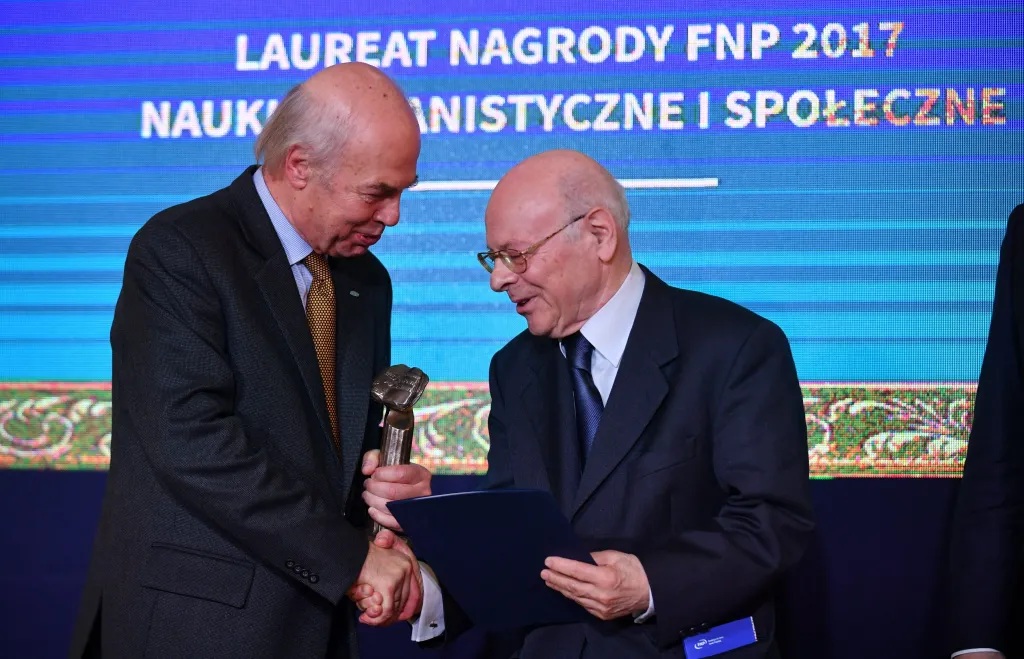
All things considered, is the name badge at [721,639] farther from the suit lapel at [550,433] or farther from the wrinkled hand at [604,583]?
the suit lapel at [550,433]

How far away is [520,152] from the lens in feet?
11.2

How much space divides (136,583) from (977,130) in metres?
2.74

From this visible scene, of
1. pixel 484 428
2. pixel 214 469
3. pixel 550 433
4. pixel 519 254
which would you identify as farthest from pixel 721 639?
pixel 484 428

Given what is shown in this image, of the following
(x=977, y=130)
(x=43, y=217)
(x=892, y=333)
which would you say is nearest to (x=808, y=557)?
(x=892, y=333)

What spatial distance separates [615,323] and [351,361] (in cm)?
55

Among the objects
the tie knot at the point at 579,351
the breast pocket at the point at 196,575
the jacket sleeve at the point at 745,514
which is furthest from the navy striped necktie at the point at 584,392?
the breast pocket at the point at 196,575

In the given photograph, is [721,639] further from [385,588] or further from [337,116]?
[337,116]

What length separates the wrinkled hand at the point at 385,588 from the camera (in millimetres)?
1975

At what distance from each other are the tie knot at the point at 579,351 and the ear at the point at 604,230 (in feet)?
0.58

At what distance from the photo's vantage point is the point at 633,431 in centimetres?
202

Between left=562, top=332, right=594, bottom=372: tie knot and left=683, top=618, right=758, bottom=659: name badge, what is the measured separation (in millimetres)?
572

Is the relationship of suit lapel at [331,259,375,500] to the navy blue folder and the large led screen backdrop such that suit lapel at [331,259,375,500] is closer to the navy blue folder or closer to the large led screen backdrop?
the navy blue folder

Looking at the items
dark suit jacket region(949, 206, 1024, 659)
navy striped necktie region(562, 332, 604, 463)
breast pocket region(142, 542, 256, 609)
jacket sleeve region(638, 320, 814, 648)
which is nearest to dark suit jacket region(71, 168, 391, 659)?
breast pocket region(142, 542, 256, 609)

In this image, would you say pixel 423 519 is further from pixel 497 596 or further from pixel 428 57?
pixel 428 57
